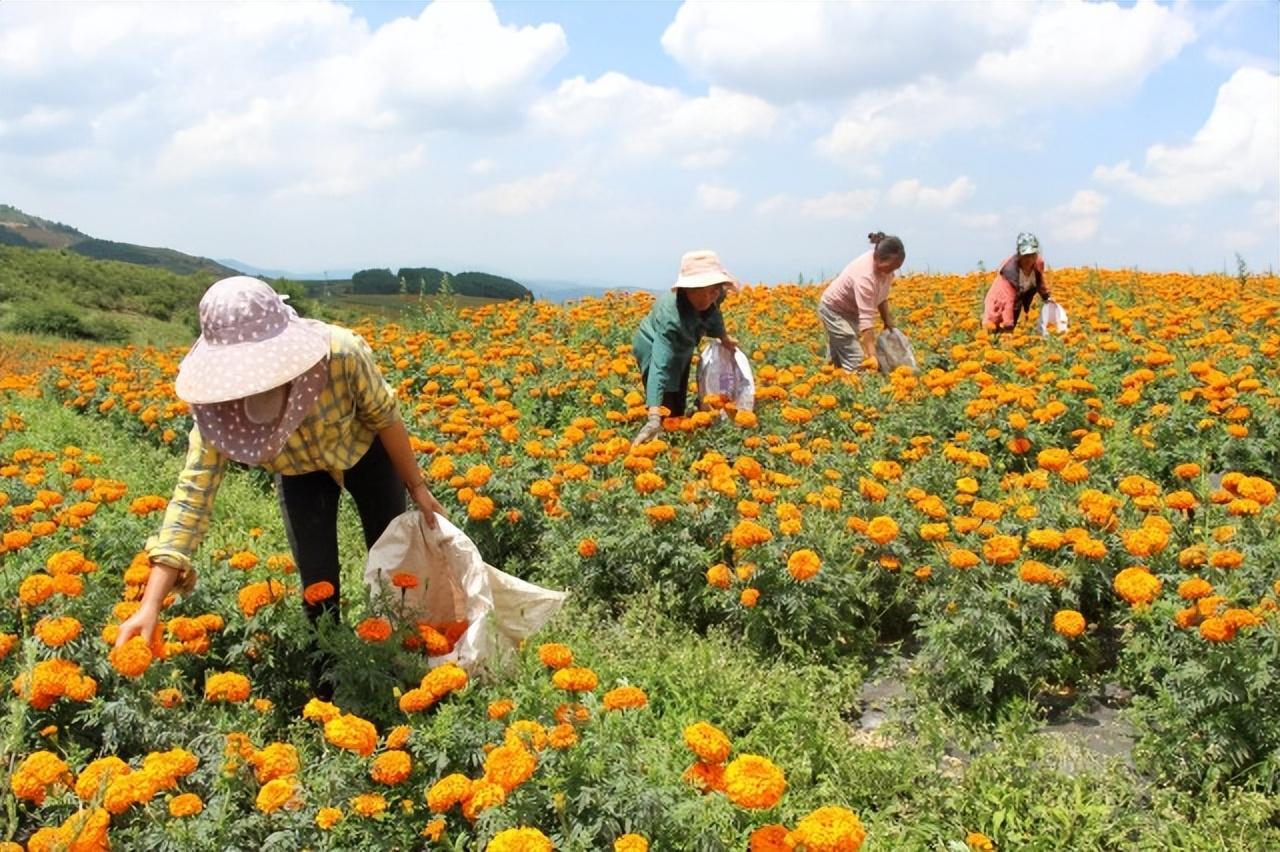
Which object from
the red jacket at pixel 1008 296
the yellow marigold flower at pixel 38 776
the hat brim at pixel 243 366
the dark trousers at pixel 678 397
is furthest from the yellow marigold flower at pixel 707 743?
the red jacket at pixel 1008 296

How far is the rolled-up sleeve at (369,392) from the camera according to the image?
272 centimetres

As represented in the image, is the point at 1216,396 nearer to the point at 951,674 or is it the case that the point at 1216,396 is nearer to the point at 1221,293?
the point at 951,674

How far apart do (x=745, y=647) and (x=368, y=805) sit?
1.75 m

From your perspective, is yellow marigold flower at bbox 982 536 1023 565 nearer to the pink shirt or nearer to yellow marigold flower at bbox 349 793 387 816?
yellow marigold flower at bbox 349 793 387 816

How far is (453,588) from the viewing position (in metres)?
3.14

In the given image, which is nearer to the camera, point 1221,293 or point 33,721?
point 33,721

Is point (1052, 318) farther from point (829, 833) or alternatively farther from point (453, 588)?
point (829, 833)

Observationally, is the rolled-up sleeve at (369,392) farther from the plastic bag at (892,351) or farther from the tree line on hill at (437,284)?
the tree line on hill at (437,284)

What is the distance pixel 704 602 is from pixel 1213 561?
5.70ft

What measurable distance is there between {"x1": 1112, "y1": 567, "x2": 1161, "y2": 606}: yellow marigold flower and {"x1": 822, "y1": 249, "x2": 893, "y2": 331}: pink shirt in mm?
3598

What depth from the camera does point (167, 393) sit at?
677cm

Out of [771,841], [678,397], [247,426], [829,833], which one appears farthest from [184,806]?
[678,397]

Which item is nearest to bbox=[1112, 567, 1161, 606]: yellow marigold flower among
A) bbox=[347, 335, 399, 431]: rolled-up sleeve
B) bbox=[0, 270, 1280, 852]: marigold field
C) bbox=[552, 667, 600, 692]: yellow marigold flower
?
bbox=[0, 270, 1280, 852]: marigold field

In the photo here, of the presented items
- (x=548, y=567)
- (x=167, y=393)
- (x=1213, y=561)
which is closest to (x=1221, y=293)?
(x=1213, y=561)
